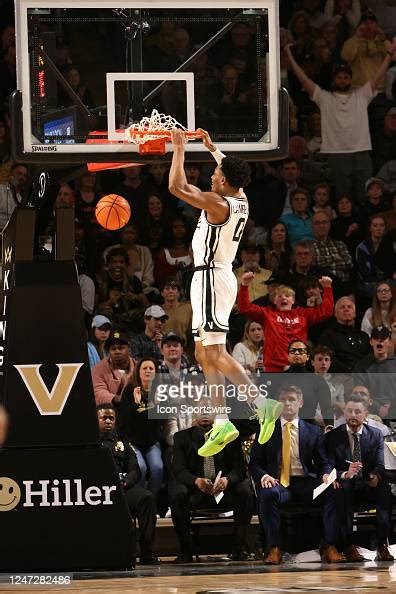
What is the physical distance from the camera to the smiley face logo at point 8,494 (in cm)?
973

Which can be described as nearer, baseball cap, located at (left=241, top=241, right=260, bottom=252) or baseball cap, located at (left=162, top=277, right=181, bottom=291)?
baseball cap, located at (left=162, top=277, right=181, bottom=291)

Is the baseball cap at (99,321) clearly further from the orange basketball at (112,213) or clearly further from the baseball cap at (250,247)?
the orange basketball at (112,213)

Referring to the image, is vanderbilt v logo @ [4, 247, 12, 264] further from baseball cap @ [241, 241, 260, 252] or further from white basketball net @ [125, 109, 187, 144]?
baseball cap @ [241, 241, 260, 252]

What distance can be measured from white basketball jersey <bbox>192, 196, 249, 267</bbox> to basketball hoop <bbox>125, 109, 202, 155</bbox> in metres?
0.50

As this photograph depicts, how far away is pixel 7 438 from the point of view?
32.2 feet

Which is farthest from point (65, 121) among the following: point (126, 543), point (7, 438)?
point (126, 543)

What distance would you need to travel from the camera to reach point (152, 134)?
28.4 feet

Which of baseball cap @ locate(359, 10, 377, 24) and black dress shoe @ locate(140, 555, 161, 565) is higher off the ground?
baseball cap @ locate(359, 10, 377, 24)

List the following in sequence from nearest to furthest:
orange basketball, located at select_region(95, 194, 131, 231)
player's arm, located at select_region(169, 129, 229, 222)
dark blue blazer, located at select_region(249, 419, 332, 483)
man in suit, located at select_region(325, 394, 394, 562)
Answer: player's arm, located at select_region(169, 129, 229, 222) < orange basketball, located at select_region(95, 194, 131, 231) < man in suit, located at select_region(325, 394, 394, 562) < dark blue blazer, located at select_region(249, 419, 332, 483)

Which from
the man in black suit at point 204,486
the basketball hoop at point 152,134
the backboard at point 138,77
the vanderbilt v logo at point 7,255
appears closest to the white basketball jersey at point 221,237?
the backboard at point 138,77

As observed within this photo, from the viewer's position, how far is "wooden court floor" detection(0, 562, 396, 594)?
8641 millimetres

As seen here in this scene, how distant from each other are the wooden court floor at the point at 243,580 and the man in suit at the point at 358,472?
404 millimetres

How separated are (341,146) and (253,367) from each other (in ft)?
12.6

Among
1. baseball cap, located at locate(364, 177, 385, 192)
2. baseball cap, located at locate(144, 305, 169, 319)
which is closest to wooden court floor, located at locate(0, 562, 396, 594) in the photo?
baseball cap, located at locate(144, 305, 169, 319)
